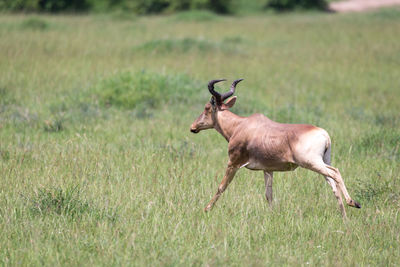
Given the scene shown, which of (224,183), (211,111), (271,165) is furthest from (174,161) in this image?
(271,165)

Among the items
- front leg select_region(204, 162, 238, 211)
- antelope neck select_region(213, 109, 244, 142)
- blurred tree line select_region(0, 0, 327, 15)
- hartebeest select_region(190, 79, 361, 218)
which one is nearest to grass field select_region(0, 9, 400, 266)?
front leg select_region(204, 162, 238, 211)

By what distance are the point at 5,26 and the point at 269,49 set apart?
946 cm

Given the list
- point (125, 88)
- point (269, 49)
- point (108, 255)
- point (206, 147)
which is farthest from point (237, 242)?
point (269, 49)

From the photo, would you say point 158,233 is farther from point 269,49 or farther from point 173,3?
point 173,3

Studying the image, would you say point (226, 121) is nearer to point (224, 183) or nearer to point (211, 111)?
point (211, 111)

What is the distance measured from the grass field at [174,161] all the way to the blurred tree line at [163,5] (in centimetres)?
1946

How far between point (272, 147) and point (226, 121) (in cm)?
72

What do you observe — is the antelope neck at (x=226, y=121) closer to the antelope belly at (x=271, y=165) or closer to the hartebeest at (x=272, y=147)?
the hartebeest at (x=272, y=147)

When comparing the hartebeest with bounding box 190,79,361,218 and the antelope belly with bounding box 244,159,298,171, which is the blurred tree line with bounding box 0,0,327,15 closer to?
the hartebeest with bounding box 190,79,361,218

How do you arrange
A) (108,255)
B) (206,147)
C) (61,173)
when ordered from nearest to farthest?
(108,255), (61,173), (206,147)

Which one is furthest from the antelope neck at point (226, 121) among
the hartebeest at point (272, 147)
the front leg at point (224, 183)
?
the front leg at point (224, 183)

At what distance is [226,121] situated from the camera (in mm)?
5426

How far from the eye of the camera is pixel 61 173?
6070 mm

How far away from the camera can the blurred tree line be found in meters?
34.9
